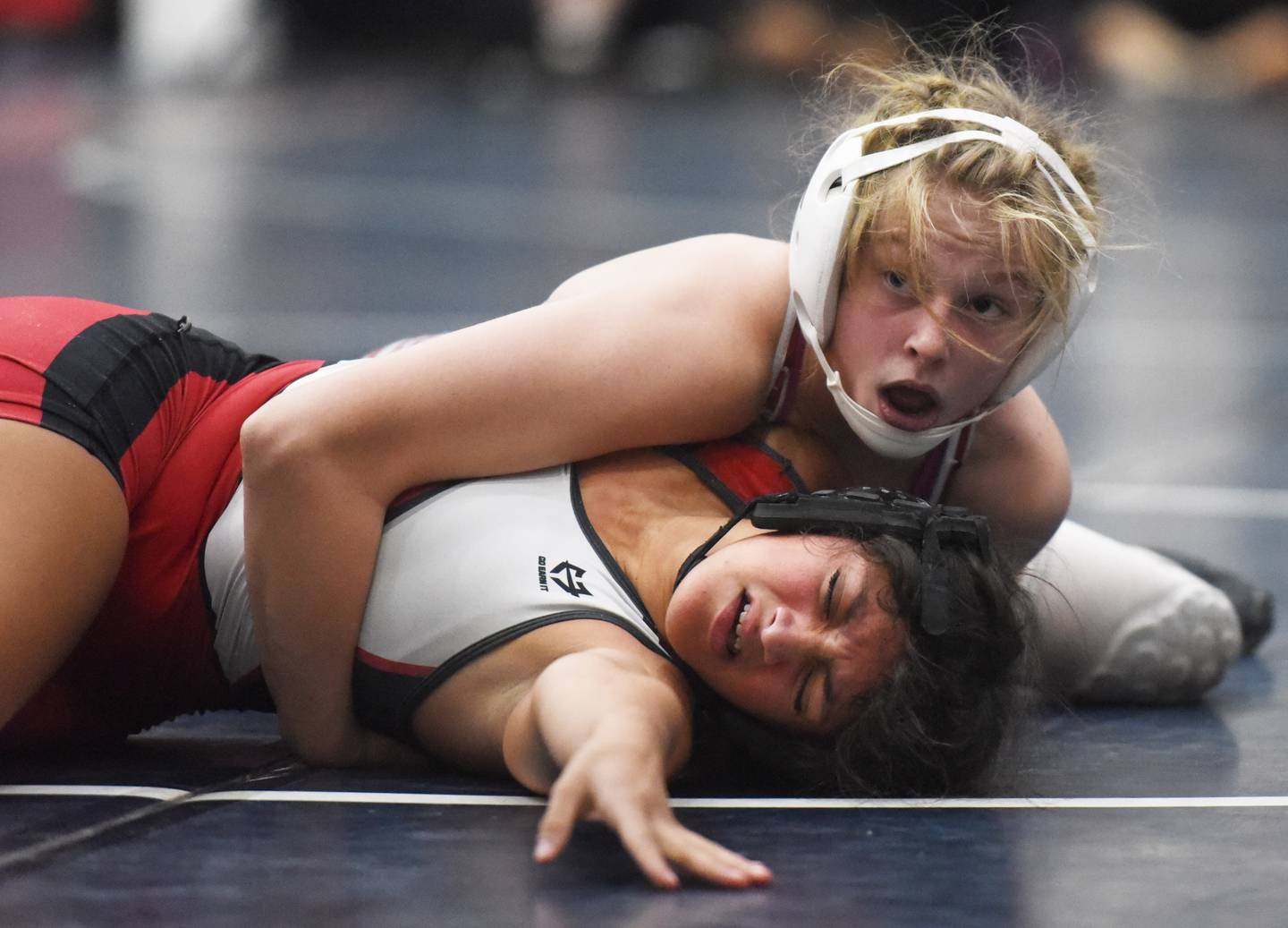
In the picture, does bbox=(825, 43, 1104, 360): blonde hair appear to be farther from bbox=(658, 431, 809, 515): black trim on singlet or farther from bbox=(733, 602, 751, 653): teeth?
bbox=(733, 602, 751, 653): teeth

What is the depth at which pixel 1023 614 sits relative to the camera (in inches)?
106

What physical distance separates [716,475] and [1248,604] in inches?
49.3

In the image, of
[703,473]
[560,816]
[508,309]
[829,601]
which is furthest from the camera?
[508,309]

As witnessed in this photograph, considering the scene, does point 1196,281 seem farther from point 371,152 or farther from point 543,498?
point 543,498

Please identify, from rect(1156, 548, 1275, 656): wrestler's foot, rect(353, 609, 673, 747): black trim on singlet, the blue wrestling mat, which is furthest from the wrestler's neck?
rect(1156, 548, 1275, 656): wrestler's foot

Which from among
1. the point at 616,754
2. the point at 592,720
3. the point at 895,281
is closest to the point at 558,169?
the point at 895,281

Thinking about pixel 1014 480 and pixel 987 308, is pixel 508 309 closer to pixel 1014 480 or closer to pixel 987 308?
pixel 1014 480

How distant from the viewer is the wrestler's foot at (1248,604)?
11.8 feet

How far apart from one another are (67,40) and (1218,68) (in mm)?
10583

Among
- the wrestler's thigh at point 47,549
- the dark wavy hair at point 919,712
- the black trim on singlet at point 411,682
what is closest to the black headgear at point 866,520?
the dark wavy hair at point 919,712

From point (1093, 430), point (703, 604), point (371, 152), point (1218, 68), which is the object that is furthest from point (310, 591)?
point (1218, 68)

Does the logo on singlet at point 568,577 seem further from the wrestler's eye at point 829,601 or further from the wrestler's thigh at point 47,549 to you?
the wrestler's thigh at point 47,549

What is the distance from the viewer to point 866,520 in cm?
263

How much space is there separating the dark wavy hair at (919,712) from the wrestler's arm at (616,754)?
0.14 meters
